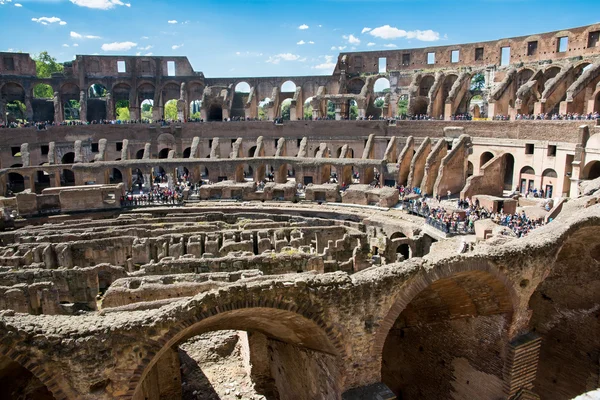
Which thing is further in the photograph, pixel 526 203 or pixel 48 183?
pixel 48 183

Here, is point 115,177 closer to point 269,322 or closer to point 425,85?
point 425,85

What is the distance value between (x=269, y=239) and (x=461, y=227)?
30.9 feet

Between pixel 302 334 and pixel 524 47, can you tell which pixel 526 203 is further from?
pixel 302 334

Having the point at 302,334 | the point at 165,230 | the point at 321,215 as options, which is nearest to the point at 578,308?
the point at 302,334

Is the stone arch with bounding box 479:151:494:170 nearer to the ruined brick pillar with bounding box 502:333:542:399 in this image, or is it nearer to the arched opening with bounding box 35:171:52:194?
the ruined brick pillar with bounding box 502:333:542:399

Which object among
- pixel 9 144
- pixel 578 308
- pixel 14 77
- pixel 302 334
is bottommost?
pixel 578 308

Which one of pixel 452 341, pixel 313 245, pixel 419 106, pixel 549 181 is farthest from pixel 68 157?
pixel 549 181

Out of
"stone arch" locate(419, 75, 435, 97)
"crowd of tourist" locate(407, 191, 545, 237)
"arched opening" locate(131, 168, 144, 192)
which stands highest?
"stone arch" locate(419, 75, 435, 97)

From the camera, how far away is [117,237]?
2284 cm

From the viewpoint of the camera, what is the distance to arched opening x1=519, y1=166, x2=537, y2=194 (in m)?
30.0

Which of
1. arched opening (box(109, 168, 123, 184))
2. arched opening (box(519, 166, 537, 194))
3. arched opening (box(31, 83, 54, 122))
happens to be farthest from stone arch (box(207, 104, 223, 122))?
arched opening (box(519, 166, 537, 194))

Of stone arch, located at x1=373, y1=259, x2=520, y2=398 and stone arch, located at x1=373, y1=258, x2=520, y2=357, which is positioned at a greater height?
stone arch, located at x1=373, y1=258, x2=520, y2=357

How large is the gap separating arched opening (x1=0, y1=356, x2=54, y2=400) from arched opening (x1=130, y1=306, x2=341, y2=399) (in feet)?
9.21

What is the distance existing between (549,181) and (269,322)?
2412 centimetres
